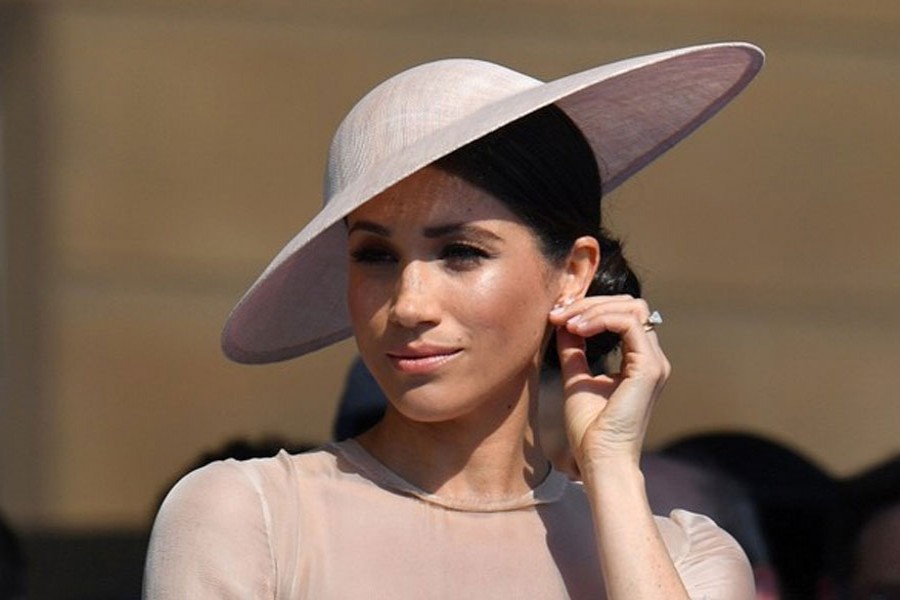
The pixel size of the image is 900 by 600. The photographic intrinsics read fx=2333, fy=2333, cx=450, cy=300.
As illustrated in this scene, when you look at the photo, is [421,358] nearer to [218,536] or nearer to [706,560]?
[218,536]

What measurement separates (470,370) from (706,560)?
0.41 m

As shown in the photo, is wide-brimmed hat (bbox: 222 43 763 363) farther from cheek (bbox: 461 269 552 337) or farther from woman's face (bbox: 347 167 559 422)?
cheek (bbox: 461 269 552 337)

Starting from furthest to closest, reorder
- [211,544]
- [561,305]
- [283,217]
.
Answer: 1. [283,217]
2. [561,305]
3. [211,544]

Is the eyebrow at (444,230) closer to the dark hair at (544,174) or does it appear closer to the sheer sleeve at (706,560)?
the dark hair at (544,174)

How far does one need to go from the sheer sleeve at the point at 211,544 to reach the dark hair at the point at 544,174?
0.44 m

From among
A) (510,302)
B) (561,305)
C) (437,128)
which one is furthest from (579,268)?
(437,128)

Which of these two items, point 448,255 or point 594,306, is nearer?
point 448,255

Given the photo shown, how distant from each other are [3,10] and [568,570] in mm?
2565

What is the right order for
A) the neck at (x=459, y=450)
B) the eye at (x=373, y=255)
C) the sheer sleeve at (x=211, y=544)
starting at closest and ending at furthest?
the sheer sleeve at (x=211, y=544)
the eye at (x=373, y=255)
the neck at (x=459, y=450)

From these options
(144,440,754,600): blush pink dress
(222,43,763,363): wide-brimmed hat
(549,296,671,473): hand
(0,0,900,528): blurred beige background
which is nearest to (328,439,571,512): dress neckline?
(144,440,754,600): blush pink dress

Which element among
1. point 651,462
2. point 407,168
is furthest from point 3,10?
point 407,168

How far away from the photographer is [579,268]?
2.77 m

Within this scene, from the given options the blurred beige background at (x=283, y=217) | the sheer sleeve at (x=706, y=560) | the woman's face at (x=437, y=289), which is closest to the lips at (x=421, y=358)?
the woman's face at (x=437, y=289)

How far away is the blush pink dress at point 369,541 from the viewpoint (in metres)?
2.55
